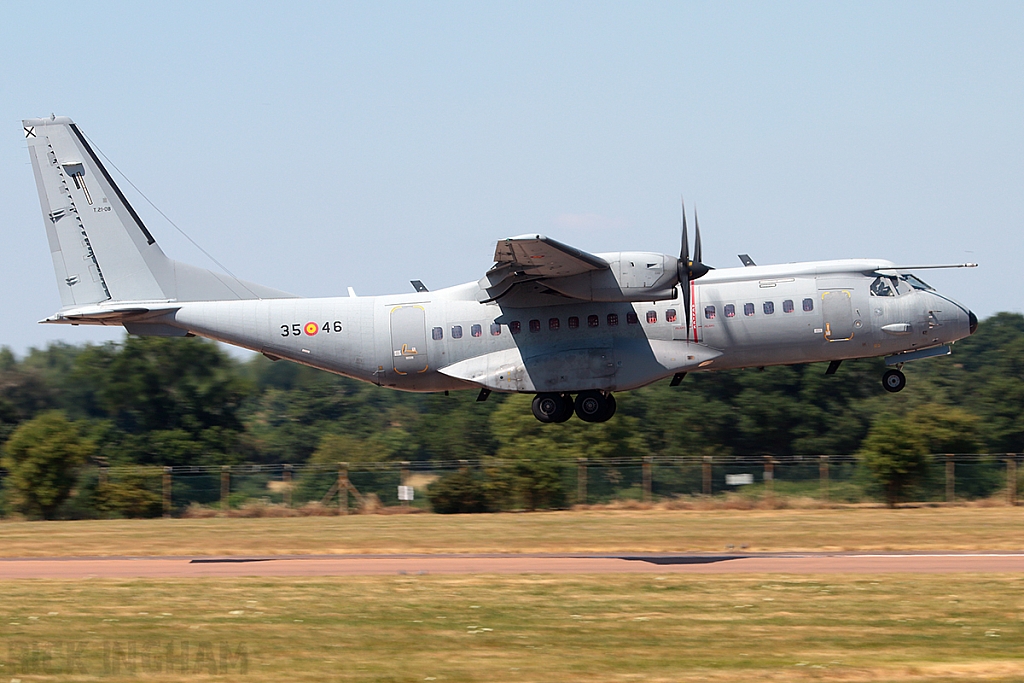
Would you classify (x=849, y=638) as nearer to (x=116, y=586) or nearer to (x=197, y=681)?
(x=197, y=681)

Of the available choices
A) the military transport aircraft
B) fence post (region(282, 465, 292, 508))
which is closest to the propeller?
the military transport aircraft

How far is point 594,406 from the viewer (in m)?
30.2

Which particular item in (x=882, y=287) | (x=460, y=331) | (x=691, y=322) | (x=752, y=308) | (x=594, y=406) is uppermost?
(x=882, y=287)

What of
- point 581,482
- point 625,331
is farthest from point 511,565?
point 581,482

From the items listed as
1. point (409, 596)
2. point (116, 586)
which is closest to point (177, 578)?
point (116, 586)

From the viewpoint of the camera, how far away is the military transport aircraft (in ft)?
93.9

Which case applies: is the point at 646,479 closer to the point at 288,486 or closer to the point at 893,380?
the point at 893,380

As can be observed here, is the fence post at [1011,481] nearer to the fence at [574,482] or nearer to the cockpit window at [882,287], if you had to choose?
the fence at [574,482]

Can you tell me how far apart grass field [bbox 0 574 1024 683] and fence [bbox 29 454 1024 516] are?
660 inches

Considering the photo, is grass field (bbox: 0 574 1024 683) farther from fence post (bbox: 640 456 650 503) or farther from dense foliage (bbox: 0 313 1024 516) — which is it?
dense foliage (bbox: 0 313 1024 516)

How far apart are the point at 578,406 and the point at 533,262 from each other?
483 centimetres

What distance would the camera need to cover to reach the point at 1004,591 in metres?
19.9

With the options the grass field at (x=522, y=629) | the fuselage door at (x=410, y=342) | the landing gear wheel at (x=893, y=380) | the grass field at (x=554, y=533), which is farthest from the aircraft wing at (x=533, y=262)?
the landing gear wheel at (x=893, y=380)

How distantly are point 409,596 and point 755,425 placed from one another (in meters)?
43.6
